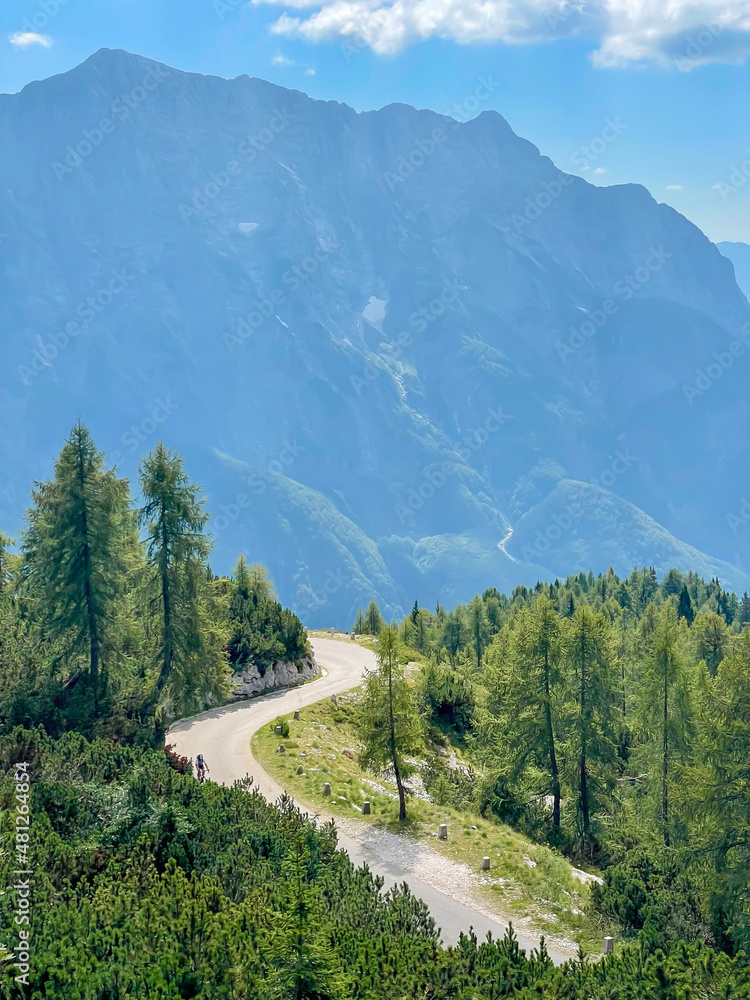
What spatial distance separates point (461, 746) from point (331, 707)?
11.5 m

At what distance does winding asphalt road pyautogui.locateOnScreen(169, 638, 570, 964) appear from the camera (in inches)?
824

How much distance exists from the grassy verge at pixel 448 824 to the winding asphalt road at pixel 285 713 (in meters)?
0.91

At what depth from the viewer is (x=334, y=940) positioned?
13.9 m

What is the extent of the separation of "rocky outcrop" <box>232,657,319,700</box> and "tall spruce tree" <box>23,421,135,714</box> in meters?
12.9

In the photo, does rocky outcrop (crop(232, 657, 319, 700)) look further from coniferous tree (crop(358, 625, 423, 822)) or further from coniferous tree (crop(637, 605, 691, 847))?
coniferous tree (crop(637, 605, 691, 847))

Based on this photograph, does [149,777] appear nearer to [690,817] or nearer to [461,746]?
[690,817]

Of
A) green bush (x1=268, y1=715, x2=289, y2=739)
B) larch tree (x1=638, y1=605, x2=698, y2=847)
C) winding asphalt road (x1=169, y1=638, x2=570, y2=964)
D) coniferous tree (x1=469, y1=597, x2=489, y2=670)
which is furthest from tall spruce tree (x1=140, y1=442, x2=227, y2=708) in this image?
coniferous tree (x1=469, y1=597, x2=489, y2=670)

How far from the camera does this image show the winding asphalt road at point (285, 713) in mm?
20938

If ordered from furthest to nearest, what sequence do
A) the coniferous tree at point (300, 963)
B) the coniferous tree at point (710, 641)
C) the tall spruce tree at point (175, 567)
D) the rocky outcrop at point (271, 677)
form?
1. the coniferous tree at point (710, 641)
2. the rocky outcrop at point (271, 677)
3. the tall spruce tree at point (175, 567)
4. the coniferous tree at point (300, 963)

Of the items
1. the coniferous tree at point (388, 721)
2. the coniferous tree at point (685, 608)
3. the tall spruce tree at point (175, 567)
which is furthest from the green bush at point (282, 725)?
the coniferous tree at point (685, 608)

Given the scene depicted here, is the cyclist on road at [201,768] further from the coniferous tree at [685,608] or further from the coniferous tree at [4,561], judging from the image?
the coniferous tree at [685,608]

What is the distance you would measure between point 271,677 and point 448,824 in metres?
21.3

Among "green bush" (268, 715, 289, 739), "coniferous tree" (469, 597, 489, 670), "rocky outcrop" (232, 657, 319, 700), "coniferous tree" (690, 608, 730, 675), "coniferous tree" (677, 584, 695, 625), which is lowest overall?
"green bush" (268, 715, 289, 739)

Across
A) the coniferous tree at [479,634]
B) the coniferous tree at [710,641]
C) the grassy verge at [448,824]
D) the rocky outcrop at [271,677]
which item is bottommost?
the grassy verge at [448,824]
